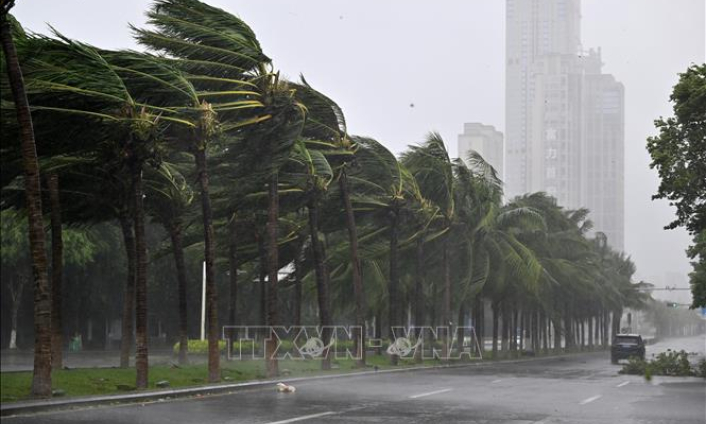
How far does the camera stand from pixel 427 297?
60312mm

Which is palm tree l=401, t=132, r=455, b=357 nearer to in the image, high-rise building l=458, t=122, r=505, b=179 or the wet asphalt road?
the wet asphalt road

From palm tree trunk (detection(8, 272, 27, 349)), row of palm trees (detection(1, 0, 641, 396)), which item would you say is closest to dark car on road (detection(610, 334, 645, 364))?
row of palm trees (detection(1, 0, 641, 396))

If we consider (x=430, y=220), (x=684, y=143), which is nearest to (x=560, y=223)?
(x=430, y=220)

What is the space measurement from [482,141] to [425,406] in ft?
450

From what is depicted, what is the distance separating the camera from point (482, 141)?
15450 cm

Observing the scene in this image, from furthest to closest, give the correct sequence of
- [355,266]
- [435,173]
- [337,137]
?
1. [435,173]
2. [355,266]
3. [337,137]

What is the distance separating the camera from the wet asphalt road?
16531 mm

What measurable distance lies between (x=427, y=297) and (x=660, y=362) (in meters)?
22.9

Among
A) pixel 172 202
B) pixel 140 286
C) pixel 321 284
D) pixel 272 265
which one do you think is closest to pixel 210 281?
pixel 140 286

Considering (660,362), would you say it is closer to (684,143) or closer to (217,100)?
(684,143)

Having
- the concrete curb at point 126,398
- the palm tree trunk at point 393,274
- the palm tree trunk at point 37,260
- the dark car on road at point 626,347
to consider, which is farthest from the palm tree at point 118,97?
the dark car on road at point 626,347

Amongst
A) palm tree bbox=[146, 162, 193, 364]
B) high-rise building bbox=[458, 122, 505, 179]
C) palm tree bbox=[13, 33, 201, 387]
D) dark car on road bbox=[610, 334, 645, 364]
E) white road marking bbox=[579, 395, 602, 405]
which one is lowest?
dark car on road bbox=[610, 334, 645, 364]

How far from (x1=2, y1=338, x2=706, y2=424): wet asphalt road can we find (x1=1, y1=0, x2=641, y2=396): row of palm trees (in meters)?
2.83

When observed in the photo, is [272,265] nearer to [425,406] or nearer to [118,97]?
[118,97]
